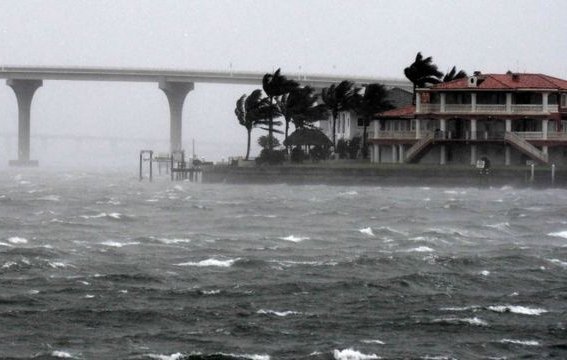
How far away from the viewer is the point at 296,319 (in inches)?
1585

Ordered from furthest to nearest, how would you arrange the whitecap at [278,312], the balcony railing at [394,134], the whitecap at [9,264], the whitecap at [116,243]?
the balcony railing at [394,134] < the whitecap at [116,243] < the whitecap at [9,264] < the whitecap at [278,312]

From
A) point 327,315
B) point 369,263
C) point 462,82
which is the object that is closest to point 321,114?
point 462,82

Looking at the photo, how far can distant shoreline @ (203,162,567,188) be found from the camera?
136125 millimetres

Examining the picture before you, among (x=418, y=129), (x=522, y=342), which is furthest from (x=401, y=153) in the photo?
(x=522, y=342)

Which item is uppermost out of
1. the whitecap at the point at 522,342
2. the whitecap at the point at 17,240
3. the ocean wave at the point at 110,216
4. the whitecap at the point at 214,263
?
the whitecap at the point at 17,240

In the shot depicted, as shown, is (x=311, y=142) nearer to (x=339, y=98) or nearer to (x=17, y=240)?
(x=339, y=98)

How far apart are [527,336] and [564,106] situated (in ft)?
385

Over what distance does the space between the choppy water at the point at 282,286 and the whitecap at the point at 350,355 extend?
59 millimetres

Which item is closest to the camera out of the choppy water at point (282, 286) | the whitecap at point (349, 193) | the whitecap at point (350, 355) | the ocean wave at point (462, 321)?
the whitecap at point (350, 355)

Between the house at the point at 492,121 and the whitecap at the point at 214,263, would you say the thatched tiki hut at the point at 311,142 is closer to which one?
the house at the point at 492,121

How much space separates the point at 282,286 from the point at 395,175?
94823 mm

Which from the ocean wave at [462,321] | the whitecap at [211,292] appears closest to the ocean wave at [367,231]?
the whitecap at [211,292]

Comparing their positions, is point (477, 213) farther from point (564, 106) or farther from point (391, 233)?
point (564, 106)

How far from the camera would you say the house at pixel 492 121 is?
14912 centimetres
